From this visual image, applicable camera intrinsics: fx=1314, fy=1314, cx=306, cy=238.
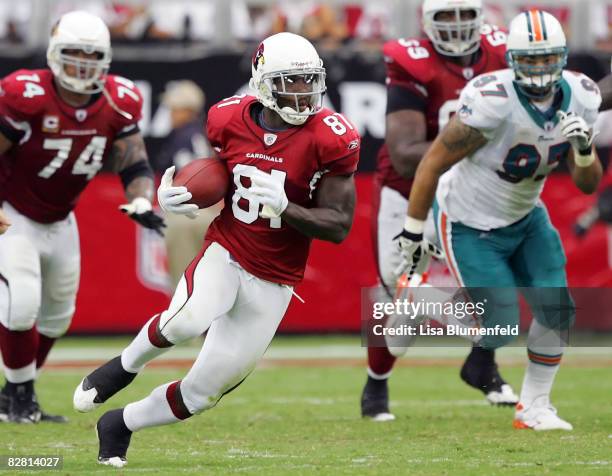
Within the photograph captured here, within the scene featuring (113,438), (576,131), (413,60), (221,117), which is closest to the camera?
(113,438)

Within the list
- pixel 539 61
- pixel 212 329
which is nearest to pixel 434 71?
pixel 539 61

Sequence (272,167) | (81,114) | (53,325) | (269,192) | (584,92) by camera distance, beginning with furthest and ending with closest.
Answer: (53,325) < (81,114) < (584,92) < (272,167) < (269,192)

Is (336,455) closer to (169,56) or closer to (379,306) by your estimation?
(379,306)

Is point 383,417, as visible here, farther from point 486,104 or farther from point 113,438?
point 113,438

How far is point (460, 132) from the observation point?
557cm

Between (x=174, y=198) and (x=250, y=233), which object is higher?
(x=174, y=198)

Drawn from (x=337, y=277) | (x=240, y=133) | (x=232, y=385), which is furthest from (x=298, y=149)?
(x=337, y=277)

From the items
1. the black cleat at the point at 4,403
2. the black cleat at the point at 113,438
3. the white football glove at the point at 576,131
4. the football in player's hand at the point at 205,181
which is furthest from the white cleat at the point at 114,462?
the white football glove at the point at 576,131

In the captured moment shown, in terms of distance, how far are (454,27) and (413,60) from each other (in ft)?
0.84

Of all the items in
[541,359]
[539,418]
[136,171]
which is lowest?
[539,418]

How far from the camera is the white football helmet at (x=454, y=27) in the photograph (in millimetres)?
6246

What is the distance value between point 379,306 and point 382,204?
52 cm

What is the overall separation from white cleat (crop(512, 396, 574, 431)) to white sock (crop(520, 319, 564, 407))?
0.09ft

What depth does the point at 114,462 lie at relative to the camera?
4723 millimetres
